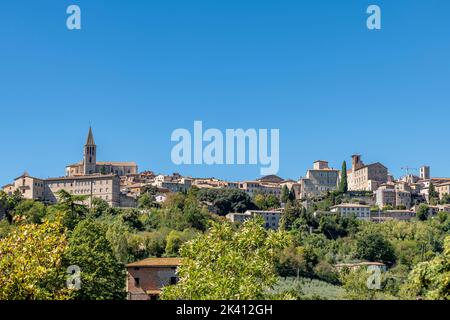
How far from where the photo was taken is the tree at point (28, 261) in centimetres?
1730

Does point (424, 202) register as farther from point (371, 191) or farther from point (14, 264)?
point (14, 264)

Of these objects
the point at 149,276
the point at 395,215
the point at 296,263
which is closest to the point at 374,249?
the point at 296,263

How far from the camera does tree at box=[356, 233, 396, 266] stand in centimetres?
8556

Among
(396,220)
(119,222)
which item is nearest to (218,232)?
(119,222)

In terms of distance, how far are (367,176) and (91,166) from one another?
46557 millimetres

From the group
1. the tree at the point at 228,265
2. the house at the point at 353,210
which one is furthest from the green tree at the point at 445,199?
the tree at the point at 228,265

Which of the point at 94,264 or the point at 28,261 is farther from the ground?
the point at 28,261

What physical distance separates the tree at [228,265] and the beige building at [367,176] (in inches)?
4453

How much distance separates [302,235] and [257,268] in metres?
74.5

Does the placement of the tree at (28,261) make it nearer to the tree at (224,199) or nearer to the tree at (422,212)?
the tree at (224,199)

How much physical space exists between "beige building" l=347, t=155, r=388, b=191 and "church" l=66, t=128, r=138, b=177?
40.1 m

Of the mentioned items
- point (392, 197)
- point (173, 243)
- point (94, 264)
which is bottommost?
point (173, 243)

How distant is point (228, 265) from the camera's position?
65.3 feet

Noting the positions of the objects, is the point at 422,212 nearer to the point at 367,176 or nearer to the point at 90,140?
the point at 367,176
